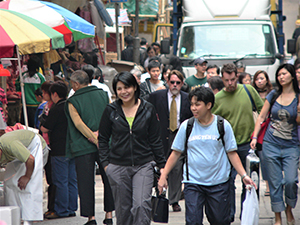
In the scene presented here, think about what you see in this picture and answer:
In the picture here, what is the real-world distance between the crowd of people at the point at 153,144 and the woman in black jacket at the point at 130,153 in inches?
0.4

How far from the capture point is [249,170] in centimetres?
602

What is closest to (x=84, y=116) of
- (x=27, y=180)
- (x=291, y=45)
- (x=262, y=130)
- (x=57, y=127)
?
(x=57, y=127)

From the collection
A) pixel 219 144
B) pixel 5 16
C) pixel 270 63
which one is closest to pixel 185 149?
pixel 219 144

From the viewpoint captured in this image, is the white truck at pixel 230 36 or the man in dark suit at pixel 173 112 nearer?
the man in dark suit at pixel 173 112

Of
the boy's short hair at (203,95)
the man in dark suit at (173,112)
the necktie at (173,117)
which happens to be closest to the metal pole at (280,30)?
the man in dark suit at (173,112)

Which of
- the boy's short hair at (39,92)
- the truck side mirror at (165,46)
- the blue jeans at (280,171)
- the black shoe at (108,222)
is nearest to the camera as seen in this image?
the blue jeans at (280,171)

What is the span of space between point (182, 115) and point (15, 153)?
2.94 metres

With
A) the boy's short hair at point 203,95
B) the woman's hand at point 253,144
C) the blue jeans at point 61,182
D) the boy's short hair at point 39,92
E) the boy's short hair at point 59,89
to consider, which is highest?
the boy's short hair at point 203,95

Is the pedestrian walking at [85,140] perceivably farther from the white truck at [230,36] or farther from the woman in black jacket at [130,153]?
the white truck at [230,36]

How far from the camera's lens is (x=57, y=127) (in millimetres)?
7281

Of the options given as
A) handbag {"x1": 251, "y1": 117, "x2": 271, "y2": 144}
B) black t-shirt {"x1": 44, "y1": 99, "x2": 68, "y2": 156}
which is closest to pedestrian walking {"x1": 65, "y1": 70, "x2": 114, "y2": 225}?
black t-shirt {"x1": 44, "y1": 99, "x2": 68, "y2": 156}

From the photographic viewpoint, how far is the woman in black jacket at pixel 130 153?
5.34 metres

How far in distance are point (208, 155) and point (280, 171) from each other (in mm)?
1823

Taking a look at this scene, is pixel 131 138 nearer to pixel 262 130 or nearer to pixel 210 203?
pixel 210 203
